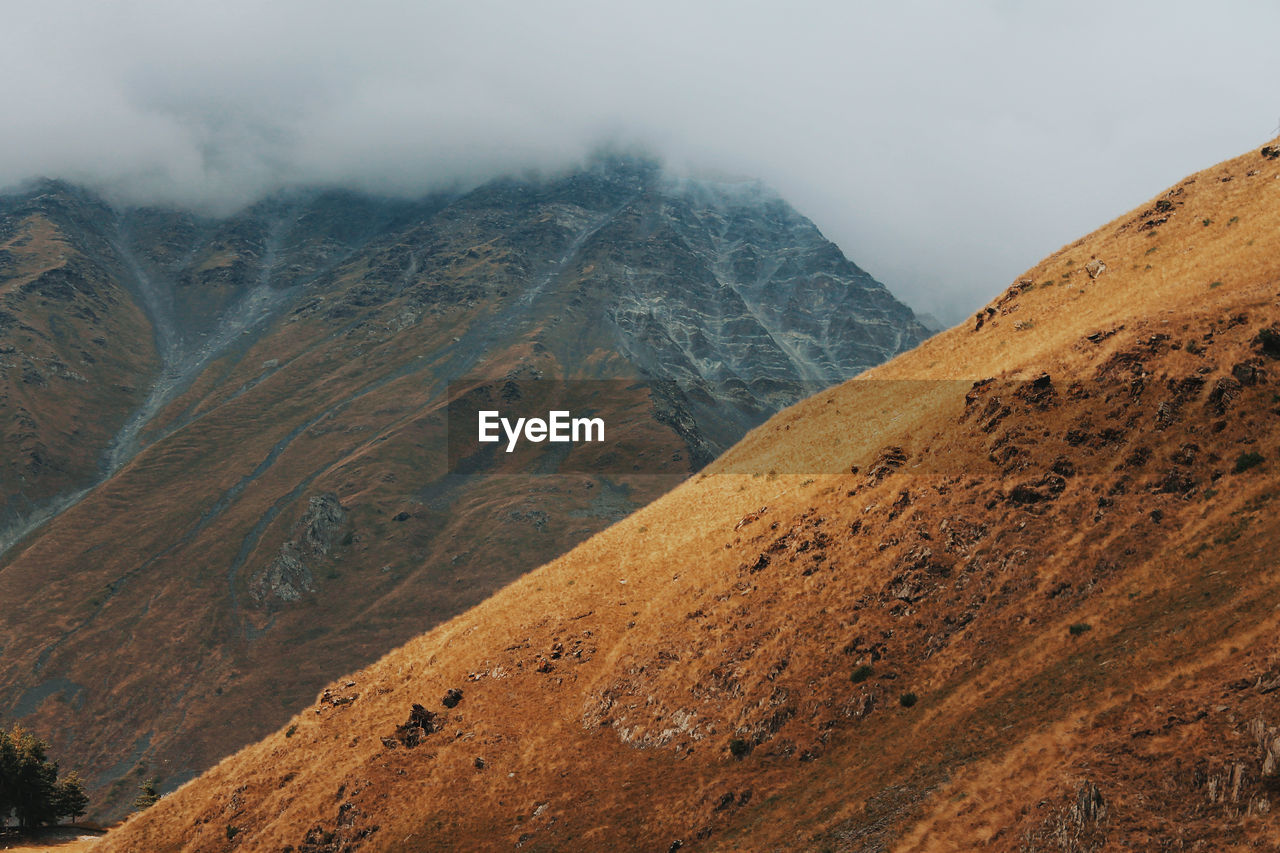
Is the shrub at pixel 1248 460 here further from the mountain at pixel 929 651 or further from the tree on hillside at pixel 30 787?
the tree on hillside at pixel 30 787

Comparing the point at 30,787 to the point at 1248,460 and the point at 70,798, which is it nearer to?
the point at 70,798

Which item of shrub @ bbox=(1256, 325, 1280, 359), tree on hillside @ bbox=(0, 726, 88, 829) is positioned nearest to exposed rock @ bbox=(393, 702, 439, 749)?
tree on hillside @ bbox=(0, 726, 88, 829)

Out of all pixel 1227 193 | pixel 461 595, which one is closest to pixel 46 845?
pixel 1227 193

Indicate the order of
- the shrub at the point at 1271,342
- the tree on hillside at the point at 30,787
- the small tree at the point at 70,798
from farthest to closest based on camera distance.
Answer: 1. the small tree at the point at 70,798
2. the tree on hillside at the point at 30,787
3. the shrub at the point at 1271,342

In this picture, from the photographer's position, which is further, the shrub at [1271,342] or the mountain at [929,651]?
the shrub at [1271,342]

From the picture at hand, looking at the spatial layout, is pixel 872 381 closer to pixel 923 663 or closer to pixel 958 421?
pixel 958 421

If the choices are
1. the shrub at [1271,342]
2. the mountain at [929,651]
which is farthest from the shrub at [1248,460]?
the shrub at [1271,342]

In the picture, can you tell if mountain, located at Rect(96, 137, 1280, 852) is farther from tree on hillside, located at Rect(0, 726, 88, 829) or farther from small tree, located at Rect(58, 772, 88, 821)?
small tree, located at Rect(58, 772, 88, 821)
